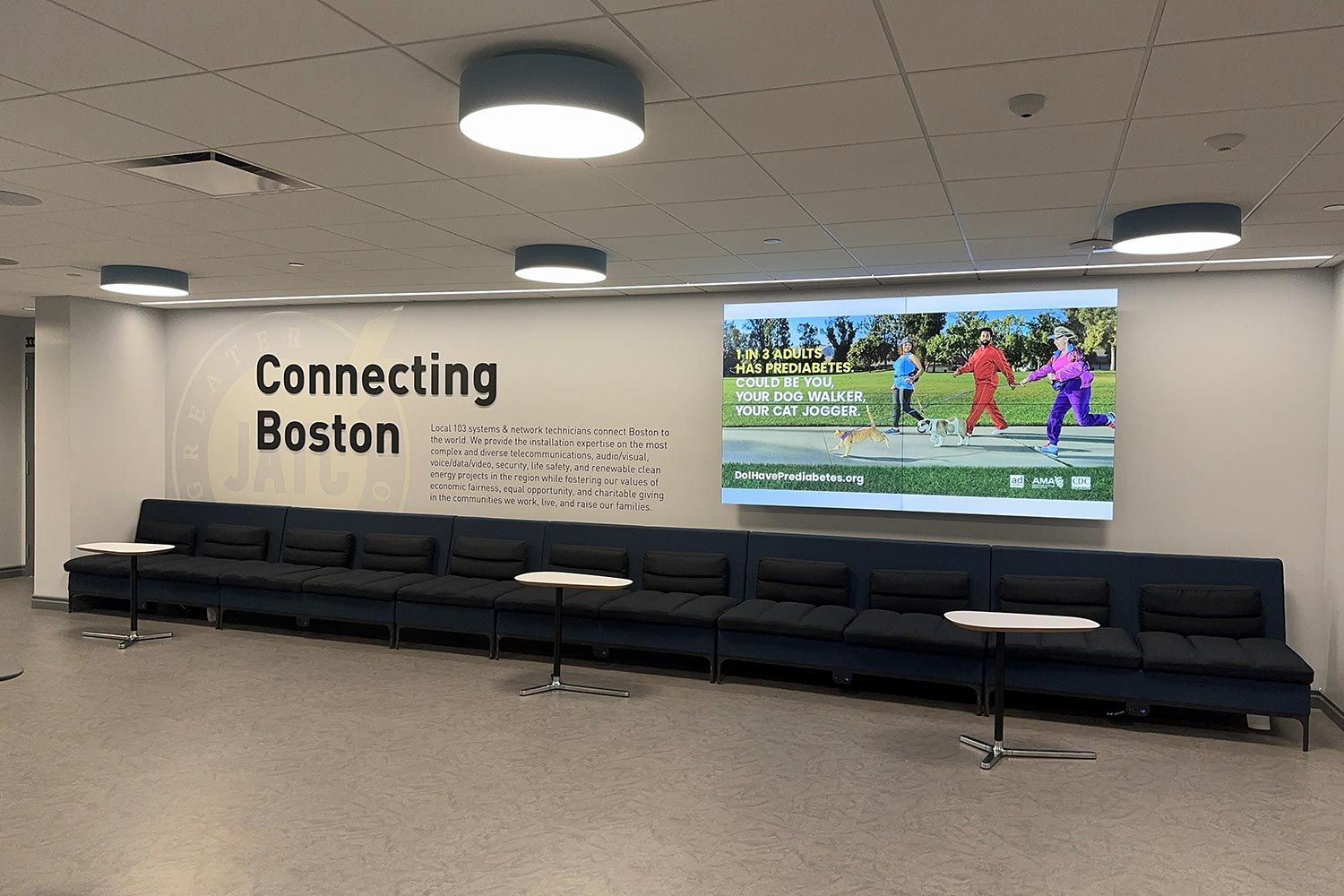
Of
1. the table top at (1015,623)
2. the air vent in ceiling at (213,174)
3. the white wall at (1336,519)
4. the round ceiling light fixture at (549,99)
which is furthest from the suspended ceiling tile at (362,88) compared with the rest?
the white wall at (1336,519)

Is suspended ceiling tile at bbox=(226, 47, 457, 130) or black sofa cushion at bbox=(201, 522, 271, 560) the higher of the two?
suspended ceiling tile at bbox=(226, 47, 457, 130)

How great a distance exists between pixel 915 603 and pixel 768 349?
2412 millimetres

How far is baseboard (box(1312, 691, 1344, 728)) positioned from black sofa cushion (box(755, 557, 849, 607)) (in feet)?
10.9

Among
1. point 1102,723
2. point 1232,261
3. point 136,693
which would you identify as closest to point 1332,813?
point 1102,723

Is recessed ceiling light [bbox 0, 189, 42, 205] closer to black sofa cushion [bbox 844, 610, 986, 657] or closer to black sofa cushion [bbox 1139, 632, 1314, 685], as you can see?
black sofa cushion [bbox 844, 610, 986, 657]

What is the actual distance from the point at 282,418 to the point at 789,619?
6.03 metres

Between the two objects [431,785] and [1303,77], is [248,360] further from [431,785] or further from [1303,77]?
[1303,77]

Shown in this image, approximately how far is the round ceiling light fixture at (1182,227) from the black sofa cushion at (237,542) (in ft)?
26.6

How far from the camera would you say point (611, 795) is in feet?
16.1

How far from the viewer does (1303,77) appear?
10.5ft

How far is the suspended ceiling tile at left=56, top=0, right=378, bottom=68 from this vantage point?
2.79m

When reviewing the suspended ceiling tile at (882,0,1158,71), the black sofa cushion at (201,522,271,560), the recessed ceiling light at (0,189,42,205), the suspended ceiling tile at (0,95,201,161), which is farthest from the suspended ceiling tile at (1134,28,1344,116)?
the black sofa cushion at (201,522,271,560)

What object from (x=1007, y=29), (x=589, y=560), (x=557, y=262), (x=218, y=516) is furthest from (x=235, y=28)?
(x=218, y=516)

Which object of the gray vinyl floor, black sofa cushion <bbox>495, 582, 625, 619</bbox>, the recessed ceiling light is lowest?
the gray vinyl floor
